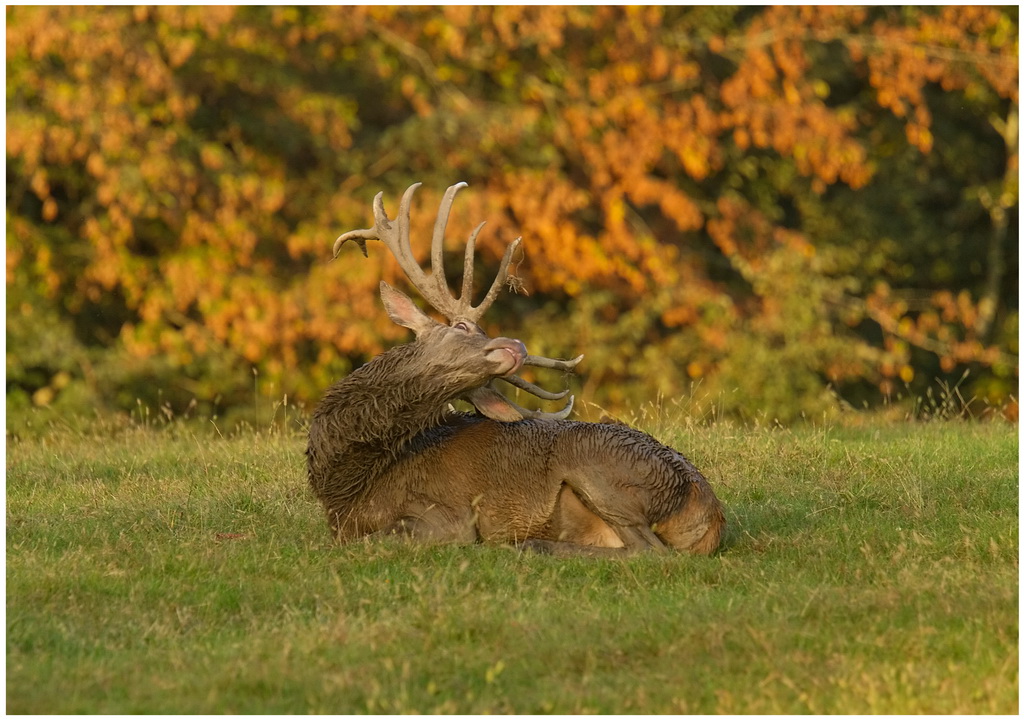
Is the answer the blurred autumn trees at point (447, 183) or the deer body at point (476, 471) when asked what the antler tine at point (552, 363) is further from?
the blurred autumn trees at point (447, 183)

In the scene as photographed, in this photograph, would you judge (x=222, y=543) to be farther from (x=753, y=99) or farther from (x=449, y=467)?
(x=753, y=99)

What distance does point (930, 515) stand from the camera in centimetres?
723

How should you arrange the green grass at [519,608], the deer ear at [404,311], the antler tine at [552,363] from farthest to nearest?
1. the deer ear at [404,311]
2. the antler tine at [552,363]
3. the green grass at [519,608]

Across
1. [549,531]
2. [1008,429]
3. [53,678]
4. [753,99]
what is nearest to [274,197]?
[753,99]

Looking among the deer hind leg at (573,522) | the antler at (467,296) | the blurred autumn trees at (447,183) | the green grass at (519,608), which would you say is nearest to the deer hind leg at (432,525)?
the green grass at (519,608)

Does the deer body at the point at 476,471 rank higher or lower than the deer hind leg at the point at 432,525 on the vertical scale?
higher

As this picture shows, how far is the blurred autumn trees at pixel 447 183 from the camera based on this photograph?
15.1m

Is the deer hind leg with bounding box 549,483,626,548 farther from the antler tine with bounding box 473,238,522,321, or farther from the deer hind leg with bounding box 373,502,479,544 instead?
the antler tine with bounding box 473,238,522,321

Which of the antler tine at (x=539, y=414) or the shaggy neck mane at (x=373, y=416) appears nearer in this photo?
the shaggy neck mane at (x=373, y=416)

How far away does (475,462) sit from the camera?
699 cm

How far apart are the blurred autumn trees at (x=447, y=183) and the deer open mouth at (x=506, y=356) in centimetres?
824

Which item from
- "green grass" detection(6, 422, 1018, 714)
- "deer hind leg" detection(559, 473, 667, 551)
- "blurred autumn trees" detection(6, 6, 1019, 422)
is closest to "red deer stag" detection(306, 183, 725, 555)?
"deer hind leg" detection(559, 473, 667, 551)

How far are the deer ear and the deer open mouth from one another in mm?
516

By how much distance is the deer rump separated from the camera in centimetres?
673
